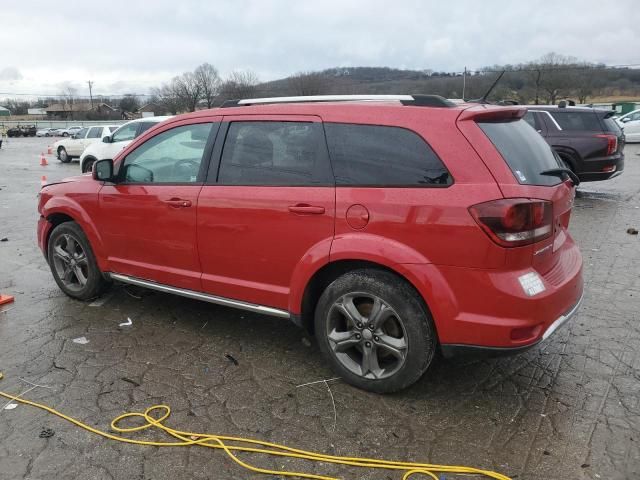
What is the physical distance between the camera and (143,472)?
269cm

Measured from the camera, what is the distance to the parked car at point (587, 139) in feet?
34.3

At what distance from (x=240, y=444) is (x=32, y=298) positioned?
A: 340 centimetres

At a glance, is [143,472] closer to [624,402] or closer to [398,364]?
[398,364]

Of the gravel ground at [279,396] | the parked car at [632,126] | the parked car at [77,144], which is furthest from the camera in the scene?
the parked car at [632,126]

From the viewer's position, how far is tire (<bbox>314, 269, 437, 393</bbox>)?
10.2ft

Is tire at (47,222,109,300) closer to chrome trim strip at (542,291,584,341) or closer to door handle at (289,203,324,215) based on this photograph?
door handle at (289,203,324,215)

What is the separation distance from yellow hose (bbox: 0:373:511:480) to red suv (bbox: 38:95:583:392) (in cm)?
62

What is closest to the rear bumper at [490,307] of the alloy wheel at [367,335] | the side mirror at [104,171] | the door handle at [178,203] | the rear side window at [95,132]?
the alloy wheel at [367,335]

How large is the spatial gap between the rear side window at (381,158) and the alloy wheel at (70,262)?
2.87 metres

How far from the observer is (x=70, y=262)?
5031 mm

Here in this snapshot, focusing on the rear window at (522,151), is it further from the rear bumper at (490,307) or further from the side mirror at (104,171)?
the side mirror at (104,171)

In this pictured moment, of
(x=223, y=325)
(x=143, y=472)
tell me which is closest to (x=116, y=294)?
(x=223, y=325)

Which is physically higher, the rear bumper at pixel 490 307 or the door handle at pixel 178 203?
the door handle at pixel 178 203

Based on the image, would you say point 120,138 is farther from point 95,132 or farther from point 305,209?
point 305,209
